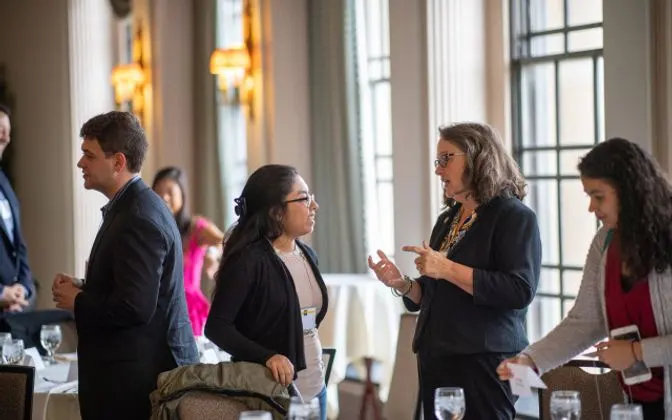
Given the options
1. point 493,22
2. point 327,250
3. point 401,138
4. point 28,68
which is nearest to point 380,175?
point 327,250

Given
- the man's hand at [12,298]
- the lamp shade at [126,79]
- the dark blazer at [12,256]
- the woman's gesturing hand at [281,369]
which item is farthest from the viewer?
the lamp shade at [126,79]

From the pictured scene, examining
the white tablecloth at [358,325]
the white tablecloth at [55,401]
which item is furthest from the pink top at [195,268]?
the white tablecloth at [55,401]

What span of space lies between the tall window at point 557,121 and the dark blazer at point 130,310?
318 centimetres

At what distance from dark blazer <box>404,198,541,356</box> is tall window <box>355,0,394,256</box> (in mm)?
4648

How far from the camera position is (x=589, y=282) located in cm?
294

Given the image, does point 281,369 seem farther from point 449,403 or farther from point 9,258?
point 9,258

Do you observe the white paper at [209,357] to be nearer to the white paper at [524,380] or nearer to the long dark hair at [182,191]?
the white paper at [524,380]

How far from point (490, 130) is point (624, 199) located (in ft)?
2.99

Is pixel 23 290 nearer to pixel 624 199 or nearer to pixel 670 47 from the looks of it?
pixel 670 47

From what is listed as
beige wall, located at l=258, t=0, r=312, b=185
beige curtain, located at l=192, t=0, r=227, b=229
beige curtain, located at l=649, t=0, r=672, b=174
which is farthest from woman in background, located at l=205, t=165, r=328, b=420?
beige curtain, located at l=192, t=0, r=227, b=229

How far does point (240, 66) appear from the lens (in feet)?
28.1

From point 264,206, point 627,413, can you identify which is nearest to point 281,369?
point 264,206

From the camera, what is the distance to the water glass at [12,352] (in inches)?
166

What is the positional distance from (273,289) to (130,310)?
0.47 meters
